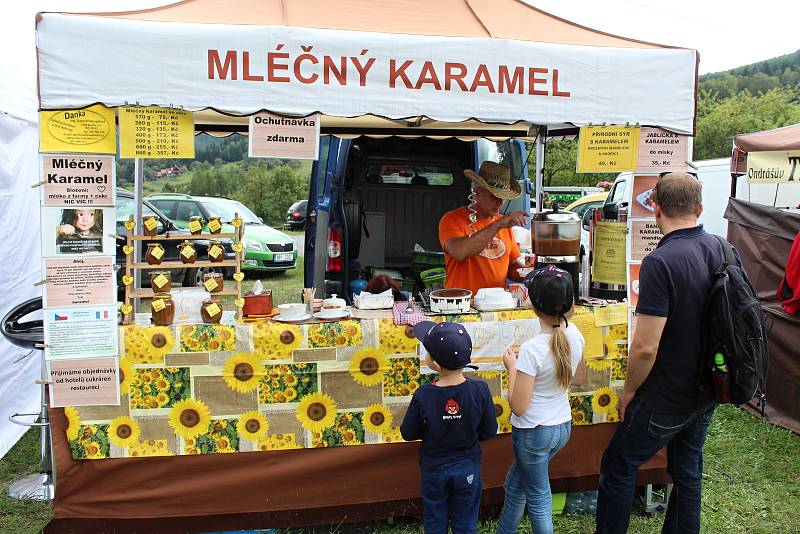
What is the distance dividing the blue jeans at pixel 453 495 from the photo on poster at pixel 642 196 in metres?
1.72

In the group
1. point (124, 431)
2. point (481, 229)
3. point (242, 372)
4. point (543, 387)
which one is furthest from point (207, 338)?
point (481, 229)

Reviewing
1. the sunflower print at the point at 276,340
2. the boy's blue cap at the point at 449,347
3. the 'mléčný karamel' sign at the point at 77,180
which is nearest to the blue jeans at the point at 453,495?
the boy's blue cap at the point at 449,347

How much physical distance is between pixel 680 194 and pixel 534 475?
1309 mm

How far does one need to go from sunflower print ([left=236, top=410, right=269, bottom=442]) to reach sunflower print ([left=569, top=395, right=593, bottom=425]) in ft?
5.33

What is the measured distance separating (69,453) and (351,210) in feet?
11.5

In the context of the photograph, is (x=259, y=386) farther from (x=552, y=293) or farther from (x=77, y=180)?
(x=552, y=293)

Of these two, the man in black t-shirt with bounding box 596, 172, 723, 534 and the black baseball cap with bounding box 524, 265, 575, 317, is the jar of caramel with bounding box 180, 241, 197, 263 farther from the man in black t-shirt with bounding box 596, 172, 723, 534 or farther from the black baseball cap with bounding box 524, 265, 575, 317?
the man in black t-shirt with bounding box 596, 172, 723, 534

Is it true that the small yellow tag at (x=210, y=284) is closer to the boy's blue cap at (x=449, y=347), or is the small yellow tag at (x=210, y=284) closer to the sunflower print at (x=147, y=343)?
the sunflower print at (x=147, y=343)

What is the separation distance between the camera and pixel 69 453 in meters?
2.93

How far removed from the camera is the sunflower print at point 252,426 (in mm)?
3045

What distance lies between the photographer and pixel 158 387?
297 cm

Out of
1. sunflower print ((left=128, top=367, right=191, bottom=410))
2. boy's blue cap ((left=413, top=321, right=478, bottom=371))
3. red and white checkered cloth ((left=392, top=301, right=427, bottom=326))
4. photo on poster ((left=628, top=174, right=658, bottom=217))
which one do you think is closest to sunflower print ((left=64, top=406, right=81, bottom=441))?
sunflower print ((left=128, top=367, right=191, bottom=410))

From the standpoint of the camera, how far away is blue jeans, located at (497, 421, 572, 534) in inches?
104

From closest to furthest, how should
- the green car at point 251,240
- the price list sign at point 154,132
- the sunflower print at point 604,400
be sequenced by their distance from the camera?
1. the price list sign at point 154,132
2. the sunflower print at point 604,400
3. the green car at point 251,240
